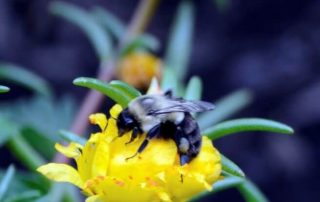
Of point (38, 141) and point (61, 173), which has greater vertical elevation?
point (38, 141)

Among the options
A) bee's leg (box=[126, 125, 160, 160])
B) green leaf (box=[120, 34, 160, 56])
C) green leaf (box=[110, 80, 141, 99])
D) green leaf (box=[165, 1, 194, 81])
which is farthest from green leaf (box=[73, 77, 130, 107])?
green leaf (box=[165, 1, 194, 81])

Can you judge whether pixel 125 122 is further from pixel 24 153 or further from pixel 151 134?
pixel 24 153

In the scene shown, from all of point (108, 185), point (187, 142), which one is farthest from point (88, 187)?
point (187, 142)

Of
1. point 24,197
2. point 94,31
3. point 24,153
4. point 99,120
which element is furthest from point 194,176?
point 94,31

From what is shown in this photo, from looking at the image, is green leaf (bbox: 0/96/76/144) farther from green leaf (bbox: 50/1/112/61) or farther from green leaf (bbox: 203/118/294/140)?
green leaf (bbox: 203/118/294/140)

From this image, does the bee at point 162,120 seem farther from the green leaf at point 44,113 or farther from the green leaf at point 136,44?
the green leaf at point 44,113

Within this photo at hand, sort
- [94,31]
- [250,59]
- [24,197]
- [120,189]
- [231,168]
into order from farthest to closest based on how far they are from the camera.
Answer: [250,59]
[94,31]
[24,197]
[231,168]
[120,189]
